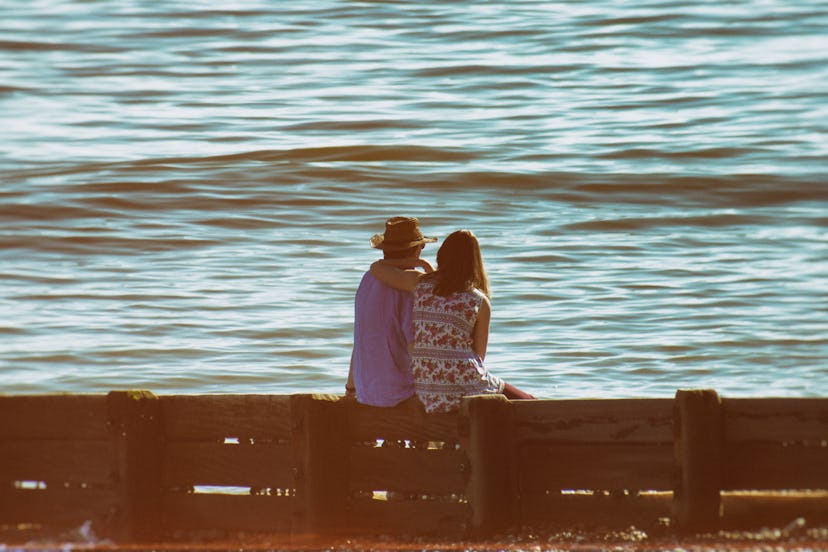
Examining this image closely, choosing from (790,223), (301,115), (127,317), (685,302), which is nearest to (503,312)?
(685,302)

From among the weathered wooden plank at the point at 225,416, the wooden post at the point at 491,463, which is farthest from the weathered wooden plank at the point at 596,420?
the weathered wooden plank at the point at 225,416

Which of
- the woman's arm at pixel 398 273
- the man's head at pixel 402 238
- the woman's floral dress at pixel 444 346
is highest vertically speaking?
the man's head at pixel 402 238

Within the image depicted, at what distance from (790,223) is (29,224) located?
11.6 metres

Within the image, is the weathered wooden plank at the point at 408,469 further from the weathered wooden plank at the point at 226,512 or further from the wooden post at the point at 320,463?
the weathered wooden plank at the point at 226,512

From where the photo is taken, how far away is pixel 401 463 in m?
7.46

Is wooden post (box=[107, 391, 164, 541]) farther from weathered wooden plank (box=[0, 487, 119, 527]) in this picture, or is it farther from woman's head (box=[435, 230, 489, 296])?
woman's head (box=[435, 230, 489, 296])

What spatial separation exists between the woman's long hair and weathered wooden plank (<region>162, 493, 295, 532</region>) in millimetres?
1514

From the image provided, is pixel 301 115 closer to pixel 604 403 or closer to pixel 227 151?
pixel 227 151

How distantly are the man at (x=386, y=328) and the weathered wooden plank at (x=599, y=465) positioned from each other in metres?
0.81

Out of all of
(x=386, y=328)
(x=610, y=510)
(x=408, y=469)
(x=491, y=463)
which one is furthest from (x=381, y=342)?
(x=610, y=510)

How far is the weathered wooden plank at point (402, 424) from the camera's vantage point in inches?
291

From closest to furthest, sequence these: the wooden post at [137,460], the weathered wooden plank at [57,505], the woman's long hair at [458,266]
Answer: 1. the woman's long hair at [458,266]
2. the wooden post at [137,460]
3. the weathered wooden plank at [57,505]

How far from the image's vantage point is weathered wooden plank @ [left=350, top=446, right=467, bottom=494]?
7.38 meters

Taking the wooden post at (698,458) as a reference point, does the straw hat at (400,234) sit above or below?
above
